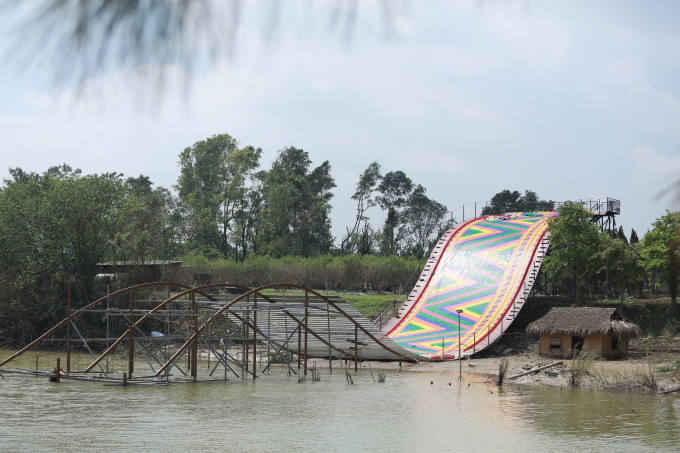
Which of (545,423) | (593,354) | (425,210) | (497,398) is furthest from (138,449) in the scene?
(425,210)

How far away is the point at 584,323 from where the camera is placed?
21.2 meters

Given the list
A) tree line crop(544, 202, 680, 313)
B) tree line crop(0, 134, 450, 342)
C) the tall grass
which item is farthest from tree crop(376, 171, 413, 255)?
tree line crop(544, 202, 680, 313)

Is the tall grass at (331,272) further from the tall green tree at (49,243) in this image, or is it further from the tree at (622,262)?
the tree at (622,262)

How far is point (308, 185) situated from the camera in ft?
167

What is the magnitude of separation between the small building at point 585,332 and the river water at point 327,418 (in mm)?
3689

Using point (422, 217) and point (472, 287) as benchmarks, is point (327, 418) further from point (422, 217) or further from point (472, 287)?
point (422, 217)

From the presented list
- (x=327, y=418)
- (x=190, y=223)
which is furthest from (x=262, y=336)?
(x=190, y=223)

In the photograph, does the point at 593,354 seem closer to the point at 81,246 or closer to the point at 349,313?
the point at 349,313

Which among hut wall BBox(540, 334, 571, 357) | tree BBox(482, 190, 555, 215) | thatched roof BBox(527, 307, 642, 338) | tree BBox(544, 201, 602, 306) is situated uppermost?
tree BBox(482, 190, 555, 215)

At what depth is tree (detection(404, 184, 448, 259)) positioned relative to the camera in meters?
51.8

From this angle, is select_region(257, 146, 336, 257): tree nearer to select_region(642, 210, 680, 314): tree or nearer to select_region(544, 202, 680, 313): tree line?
select_region(544, 202, 680, 313): tree line

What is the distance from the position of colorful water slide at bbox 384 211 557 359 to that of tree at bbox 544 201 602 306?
1.44 metres

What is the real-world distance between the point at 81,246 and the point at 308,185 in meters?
24.2

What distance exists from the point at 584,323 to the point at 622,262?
4.87 metres
